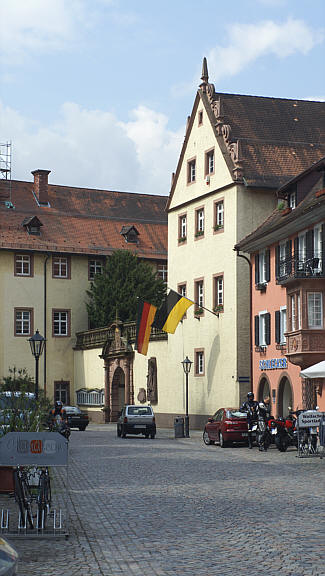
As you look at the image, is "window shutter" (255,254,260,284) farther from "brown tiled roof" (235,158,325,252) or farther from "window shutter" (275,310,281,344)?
"window shutter" (275,310,281,344)

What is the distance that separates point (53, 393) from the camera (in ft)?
219

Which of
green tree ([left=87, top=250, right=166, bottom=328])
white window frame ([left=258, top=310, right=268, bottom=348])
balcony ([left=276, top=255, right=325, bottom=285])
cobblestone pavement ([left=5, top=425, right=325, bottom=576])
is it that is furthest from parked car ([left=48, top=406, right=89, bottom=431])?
cobblestone pavement ([left=5, top=425, right=325, bottom=576])

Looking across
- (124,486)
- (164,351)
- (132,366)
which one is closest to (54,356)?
(132,366)

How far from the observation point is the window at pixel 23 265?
214 ft

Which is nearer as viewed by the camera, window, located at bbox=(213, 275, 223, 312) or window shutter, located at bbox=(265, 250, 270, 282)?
window shutter, located at bbox=(265, 250, 270, 282)

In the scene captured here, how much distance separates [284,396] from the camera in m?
41.5

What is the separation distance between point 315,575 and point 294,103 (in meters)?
46.1

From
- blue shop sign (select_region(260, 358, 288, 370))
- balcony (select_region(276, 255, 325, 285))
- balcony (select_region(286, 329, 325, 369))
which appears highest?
balcony (select_region(276, 255, 325, 285))

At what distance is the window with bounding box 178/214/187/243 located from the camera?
172ft

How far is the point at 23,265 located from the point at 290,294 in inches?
1228

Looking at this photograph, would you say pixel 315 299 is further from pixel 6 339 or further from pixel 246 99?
pixel 6 339

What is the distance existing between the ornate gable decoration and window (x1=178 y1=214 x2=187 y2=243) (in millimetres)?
5933

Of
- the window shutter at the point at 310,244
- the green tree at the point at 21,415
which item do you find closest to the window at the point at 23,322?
the window shutter at the point at 310,244

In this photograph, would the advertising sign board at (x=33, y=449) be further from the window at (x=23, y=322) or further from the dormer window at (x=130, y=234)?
the dormer window at (x=130, y=234)
